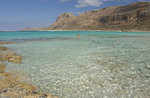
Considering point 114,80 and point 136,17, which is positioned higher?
point 136,17

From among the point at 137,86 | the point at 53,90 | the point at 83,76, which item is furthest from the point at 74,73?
the point at 137,86

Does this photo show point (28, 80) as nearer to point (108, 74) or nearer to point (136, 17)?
point (108, 74)

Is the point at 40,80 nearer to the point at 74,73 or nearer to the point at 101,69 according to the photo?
the point at 74,73

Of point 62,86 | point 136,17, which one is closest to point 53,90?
point 62,86

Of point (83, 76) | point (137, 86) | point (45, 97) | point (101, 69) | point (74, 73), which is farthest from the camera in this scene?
point (101, 69)

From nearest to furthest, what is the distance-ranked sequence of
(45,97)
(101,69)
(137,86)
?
1. (45,97)
2. (137,86)
3. (101,69)

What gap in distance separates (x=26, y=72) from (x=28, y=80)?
71.2 inches

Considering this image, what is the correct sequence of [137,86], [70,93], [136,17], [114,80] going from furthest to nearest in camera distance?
[136,17] < [114,80] < [137,86] < [70,93]

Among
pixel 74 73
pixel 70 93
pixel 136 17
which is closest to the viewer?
pixel 70 93

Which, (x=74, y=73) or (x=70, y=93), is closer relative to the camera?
(x=70, y=93)

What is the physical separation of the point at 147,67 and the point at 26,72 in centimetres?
1069

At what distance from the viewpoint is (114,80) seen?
347 inches

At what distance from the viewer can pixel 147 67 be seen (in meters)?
11.5

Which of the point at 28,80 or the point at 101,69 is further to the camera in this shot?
the point at 101,69
